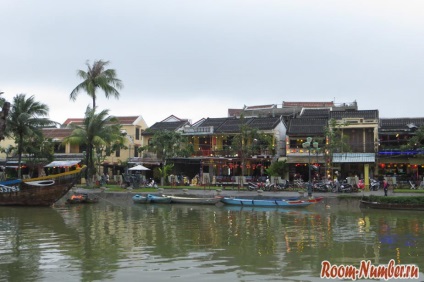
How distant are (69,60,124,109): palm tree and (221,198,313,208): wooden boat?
758 inches

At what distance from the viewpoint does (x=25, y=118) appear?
40844mm

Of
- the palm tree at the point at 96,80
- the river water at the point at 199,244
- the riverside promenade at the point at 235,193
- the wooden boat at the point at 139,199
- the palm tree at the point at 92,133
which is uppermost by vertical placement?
the palm tree at the point at 96,80

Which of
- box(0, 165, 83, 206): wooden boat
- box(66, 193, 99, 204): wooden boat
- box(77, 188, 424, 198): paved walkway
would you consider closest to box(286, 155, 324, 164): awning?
box(77, 188, 424, 198): paved walkway

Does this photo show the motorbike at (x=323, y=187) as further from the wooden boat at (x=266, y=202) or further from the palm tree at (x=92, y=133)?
the palm tree at (x=92, y=133)

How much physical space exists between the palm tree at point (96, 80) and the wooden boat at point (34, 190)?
13.1 metres

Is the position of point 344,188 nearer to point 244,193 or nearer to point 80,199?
point 244,193

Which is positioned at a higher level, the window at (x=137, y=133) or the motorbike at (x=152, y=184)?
the window at (x=137, y=133)

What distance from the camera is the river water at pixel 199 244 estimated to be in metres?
12.3

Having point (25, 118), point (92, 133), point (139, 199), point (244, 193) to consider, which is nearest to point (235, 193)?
point (244, 193)

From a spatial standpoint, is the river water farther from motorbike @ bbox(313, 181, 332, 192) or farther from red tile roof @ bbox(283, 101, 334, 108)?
red tile roof @ bbox(283, 101, 334, 108)

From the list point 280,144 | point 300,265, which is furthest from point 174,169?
point 300,265

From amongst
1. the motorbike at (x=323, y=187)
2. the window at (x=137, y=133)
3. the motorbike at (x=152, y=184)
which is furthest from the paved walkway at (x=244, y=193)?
the window at (x=137, y=133)

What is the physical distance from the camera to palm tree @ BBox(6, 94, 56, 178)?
40.9m

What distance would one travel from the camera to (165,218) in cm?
2552
